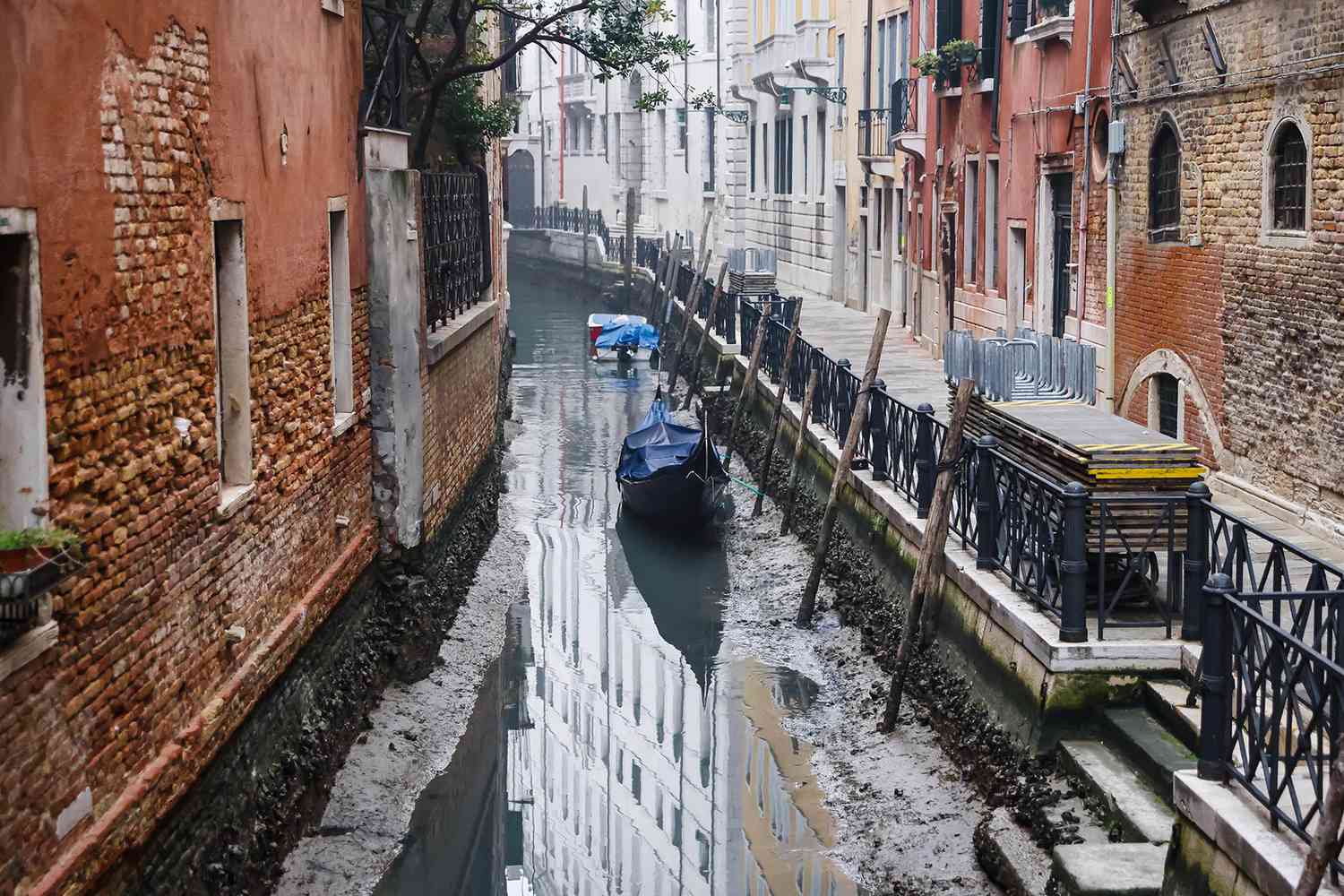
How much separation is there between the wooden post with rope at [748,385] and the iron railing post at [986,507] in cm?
953

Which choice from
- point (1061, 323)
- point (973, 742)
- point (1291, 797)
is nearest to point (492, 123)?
point (1061, 323)

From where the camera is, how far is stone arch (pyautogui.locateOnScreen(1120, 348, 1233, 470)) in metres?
12.2

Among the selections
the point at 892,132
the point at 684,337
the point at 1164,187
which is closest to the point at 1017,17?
the point at 1164,187

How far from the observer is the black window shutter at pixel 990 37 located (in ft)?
59.4

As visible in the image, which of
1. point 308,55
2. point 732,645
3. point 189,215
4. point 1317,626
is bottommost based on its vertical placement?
point 732,645

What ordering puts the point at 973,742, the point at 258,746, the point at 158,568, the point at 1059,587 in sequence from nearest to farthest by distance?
the point at 158,568 < the point at 258,746 < the point at 1059,587 < the point at 973,742

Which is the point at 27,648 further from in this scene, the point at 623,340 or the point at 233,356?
the point at 623,340

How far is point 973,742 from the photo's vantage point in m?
9.16

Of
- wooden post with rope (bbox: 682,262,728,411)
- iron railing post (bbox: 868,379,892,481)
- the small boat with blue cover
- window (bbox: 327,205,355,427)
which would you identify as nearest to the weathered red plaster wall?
window (bbox: 327,205,355,427)

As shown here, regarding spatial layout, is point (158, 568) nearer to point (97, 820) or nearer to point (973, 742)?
point (97, 820)

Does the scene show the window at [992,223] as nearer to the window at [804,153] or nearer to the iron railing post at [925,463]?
the iron railing post at [925,463]

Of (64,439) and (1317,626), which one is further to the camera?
(1317,626)

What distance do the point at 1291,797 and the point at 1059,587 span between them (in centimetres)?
315

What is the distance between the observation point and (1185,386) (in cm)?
1290
